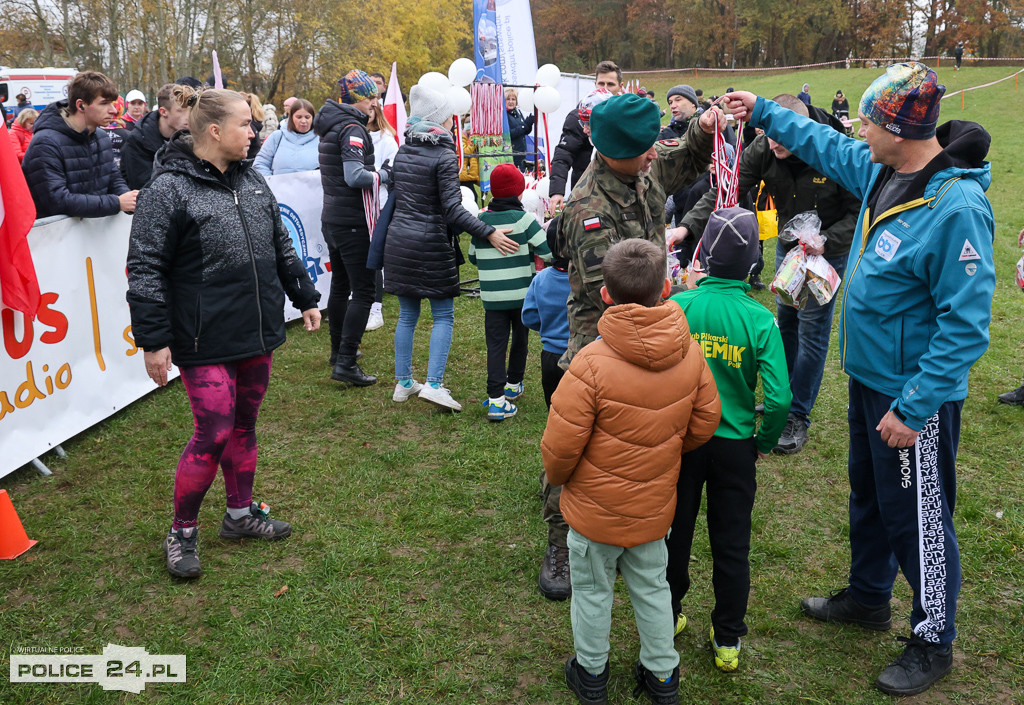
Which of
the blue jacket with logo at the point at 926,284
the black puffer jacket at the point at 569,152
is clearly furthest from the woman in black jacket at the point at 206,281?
the black puffer jacket at the point at 569,152

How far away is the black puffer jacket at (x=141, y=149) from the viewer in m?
6.02

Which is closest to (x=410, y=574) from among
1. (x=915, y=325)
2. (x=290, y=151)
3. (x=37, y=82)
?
(x=915, y=325)

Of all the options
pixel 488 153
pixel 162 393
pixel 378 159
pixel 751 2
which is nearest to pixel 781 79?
pixel 751 2

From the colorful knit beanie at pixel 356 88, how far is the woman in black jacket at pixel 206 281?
2.64m

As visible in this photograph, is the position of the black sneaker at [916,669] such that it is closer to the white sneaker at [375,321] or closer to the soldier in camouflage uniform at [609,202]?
the soldier in camouflage uniform at [609,202]

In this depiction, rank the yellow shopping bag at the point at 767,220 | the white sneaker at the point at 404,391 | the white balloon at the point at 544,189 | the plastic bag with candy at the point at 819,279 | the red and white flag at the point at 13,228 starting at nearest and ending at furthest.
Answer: the plastic bag with candy at the point at 819,279, the red and white flag at the point at 13,228, the yellow shopping bag at the point at 767,220, the white sneaker at the point at 404,391, the white balloon at the point at 544,189

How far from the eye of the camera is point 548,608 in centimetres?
336

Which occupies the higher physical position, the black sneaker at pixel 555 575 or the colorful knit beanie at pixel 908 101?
the colorful knit beanie at pixel 908 101

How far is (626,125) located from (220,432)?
2205 mm

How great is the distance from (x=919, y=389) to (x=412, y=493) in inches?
110

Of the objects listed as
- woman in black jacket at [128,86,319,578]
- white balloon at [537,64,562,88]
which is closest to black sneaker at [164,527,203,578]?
woman in black jacket at [128,86,319,578]

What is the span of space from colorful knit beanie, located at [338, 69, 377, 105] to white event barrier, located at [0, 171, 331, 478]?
1.89 meters

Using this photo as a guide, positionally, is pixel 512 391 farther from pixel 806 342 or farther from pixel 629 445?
pixel 629 445

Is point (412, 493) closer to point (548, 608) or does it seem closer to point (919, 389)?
point (548, 608)
